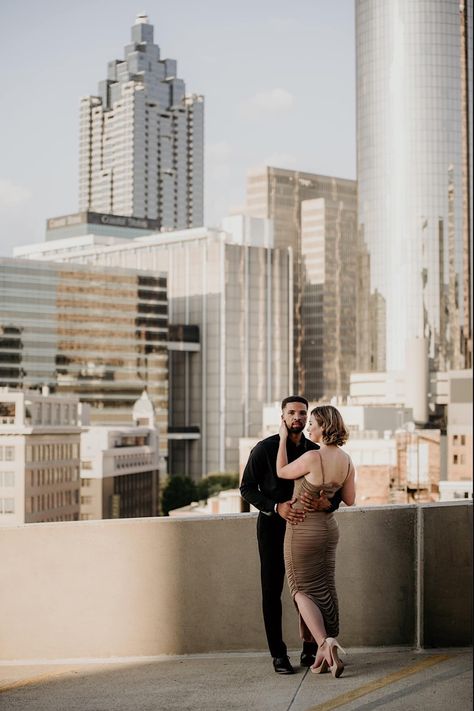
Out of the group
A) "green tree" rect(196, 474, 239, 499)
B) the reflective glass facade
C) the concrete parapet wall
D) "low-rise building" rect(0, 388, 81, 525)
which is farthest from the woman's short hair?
the reflective glass facade

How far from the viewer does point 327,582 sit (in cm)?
727

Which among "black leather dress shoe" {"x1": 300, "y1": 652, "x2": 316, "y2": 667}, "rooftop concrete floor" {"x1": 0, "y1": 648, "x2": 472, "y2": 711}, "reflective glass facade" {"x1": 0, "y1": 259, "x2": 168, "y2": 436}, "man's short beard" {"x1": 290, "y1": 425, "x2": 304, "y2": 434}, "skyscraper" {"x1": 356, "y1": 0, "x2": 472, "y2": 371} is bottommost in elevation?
"rooftop concrete floor" {"x1": 0, "y1": 648, "x2": 472, "y2": 711}

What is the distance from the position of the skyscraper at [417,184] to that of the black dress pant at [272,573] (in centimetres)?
17269

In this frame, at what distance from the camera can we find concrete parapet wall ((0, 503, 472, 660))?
7.95 metres

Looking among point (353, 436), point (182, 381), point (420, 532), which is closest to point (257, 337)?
point (182, 381)

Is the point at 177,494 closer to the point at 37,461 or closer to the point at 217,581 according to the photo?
the point at 37,461

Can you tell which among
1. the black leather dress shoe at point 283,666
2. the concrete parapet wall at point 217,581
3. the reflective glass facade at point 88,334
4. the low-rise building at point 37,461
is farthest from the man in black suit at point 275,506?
the reflective glass facade at point 88,334

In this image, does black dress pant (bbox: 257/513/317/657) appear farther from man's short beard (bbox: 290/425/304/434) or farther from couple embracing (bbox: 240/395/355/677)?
man's short beard (bbox: 290/425/304/434)

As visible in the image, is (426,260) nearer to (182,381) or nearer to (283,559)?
(182,381)

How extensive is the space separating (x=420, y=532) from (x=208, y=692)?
186 cm

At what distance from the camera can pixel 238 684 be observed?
7.16 m

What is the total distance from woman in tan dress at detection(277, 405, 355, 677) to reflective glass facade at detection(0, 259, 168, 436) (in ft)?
459

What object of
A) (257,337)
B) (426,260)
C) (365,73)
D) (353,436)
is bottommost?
(353,436)

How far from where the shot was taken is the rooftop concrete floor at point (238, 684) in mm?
6617
